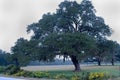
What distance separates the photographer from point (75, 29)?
5453cm

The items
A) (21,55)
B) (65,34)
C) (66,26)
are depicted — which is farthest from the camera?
(66,26)

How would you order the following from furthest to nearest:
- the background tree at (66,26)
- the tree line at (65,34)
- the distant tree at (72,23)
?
the distant tree at (72,23) → the background tree at (66,26) → the tree line at (65,34)

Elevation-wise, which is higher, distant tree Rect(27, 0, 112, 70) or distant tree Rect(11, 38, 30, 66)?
distant tree Rect(27, 0, 112, 70)

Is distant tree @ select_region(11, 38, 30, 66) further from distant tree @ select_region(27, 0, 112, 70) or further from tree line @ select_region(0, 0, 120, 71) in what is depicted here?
distant tree @ select_region(27, 0, 112, 70)

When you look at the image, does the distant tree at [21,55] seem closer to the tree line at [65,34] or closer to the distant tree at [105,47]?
the tree line at [65,34]

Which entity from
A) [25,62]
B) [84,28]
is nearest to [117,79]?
[25,62]

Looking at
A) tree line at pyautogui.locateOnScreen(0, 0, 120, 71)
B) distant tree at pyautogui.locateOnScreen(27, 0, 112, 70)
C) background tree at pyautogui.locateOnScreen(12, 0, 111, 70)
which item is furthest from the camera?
distant tree at pyautogui.locateOnScreen(27, 0, 112, 70)

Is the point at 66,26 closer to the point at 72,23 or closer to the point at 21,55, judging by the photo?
the point at 72,23

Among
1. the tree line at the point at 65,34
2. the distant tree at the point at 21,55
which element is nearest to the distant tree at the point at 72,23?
the tree line at the point at 65,34

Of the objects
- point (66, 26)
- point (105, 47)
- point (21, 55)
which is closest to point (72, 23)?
point (66, 26)

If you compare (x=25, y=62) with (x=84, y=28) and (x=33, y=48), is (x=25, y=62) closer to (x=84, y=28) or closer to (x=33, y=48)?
(x=33, y=48)

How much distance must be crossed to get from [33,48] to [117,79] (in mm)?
25745

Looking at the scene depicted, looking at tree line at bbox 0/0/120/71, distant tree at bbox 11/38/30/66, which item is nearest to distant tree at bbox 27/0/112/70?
tree line at bbox 0/0/120/71

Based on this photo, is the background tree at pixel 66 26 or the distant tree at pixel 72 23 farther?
the distant tree at pixel 72 23
